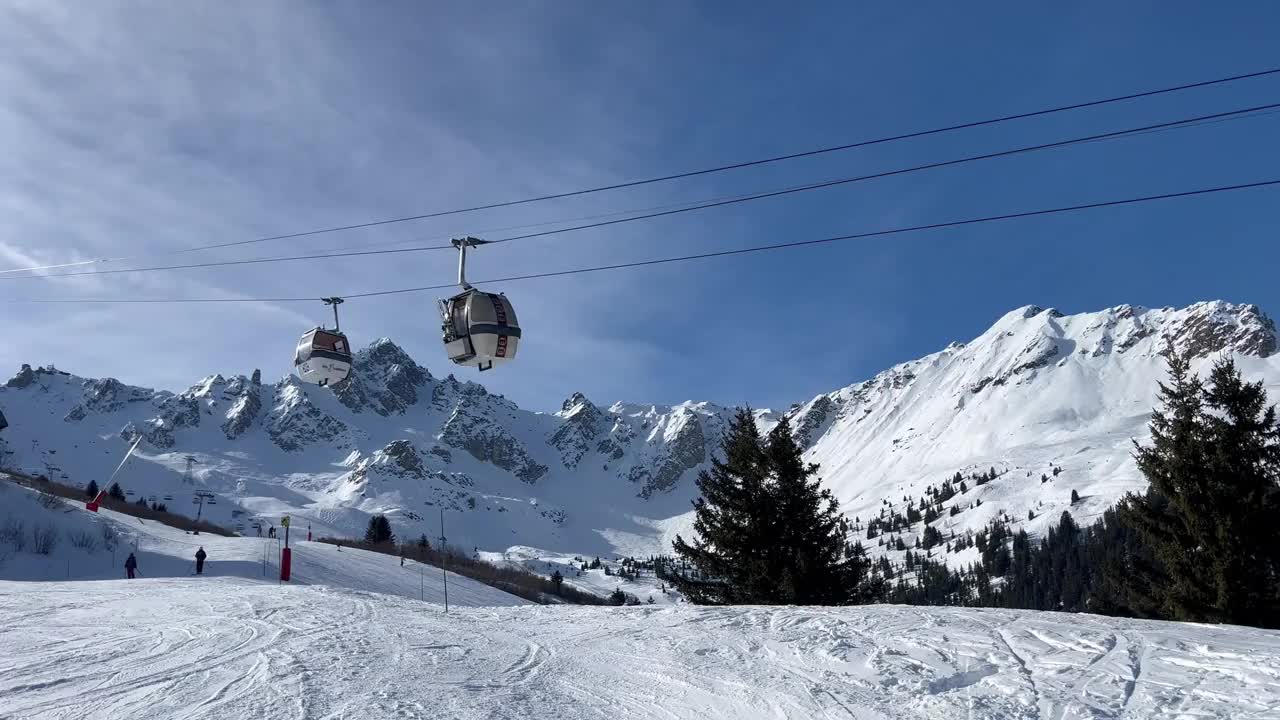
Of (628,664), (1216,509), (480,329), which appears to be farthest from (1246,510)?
(480,329)

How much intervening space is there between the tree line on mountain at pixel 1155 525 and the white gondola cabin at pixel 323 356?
10.4 meters

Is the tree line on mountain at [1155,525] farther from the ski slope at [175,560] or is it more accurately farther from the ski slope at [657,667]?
the ski slope at [175,560]

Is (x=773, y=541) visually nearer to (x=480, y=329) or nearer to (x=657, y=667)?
(x=480, y=329)

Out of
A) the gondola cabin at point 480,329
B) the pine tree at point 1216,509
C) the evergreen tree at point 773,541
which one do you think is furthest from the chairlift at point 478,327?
the pine tree at point 1216,509

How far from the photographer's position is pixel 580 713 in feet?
26.1

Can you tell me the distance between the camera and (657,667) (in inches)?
392

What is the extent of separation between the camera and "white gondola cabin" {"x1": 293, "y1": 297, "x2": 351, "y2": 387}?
20750mm

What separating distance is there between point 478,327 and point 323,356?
21.6ft

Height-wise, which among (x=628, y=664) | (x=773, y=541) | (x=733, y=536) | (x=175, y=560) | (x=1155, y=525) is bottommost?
(x=175, y=560)

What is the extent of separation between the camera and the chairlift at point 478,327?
16.2 m

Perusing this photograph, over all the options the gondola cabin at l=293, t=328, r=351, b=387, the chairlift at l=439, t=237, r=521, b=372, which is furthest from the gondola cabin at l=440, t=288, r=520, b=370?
the gondola cabin at l=293, t=328, r=351, b=387

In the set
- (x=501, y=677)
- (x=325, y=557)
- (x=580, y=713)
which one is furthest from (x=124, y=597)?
(x=325, y=557)

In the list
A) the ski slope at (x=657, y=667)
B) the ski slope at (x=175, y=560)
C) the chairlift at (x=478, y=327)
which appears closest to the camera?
the ski slope at (x=657, y=667)

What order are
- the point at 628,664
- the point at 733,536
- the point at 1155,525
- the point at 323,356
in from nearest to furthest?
the point at 628,664 < the point at 1155,525 < the point at 323,356 < the point at 733,536
